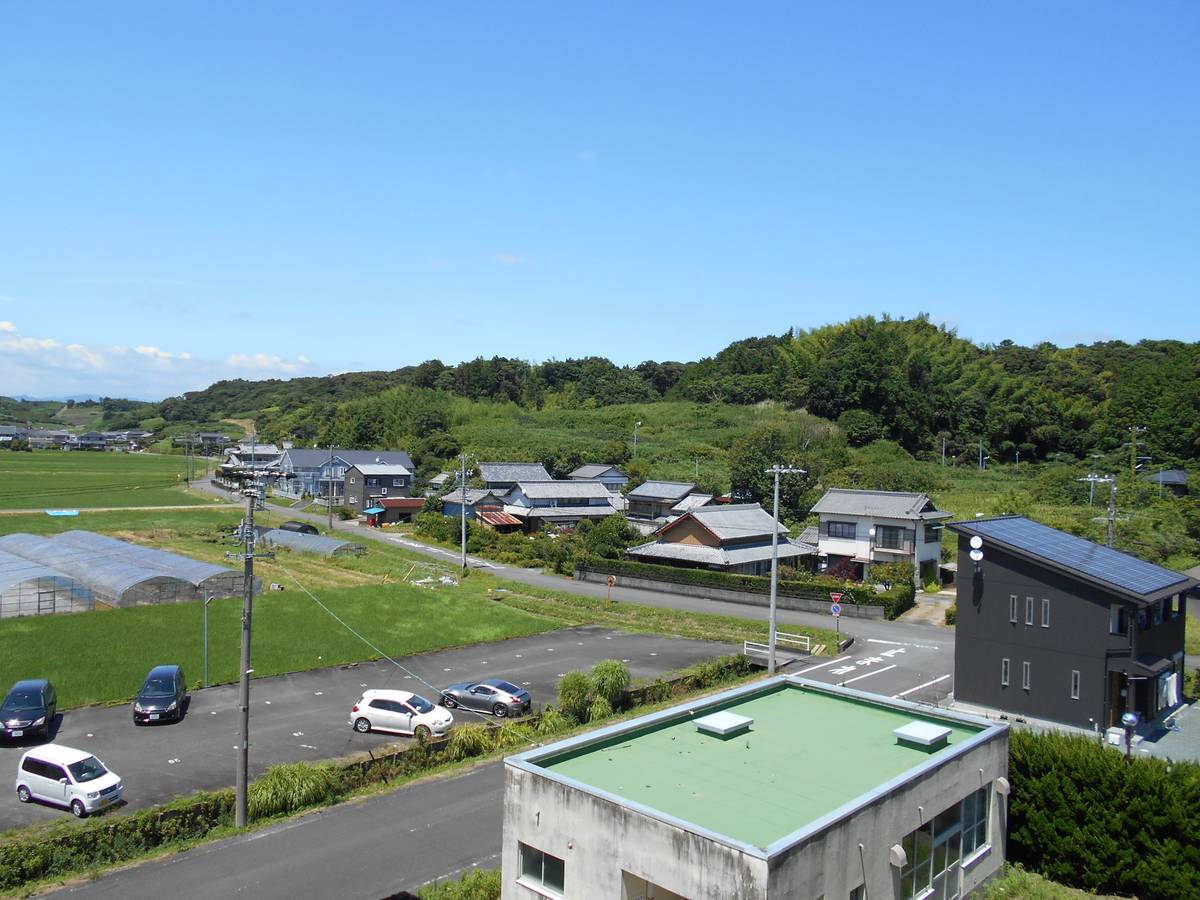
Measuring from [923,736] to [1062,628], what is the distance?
1129 centimetres

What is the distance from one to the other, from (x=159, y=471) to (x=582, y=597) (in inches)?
3233

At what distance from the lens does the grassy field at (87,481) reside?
71000 millimetres

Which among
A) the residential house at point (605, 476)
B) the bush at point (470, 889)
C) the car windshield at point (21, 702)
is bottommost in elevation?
the bush at point (470, 889)

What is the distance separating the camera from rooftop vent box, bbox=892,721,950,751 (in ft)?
43.8

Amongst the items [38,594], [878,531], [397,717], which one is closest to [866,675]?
[397,717]

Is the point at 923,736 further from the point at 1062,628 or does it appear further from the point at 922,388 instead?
the point at 922,388

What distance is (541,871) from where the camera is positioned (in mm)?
11359

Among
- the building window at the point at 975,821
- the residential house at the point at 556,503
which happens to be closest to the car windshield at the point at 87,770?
the building window at the point at 975,821

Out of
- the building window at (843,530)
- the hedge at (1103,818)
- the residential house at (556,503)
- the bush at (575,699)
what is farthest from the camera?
the residential house at (556,503)

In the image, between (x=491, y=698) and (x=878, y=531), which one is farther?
(x=878, y=531)

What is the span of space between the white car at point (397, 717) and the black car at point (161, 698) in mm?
4651

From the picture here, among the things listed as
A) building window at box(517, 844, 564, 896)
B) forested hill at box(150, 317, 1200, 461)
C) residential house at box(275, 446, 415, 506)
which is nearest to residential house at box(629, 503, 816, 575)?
building window at box(517, 844, 564, 896)

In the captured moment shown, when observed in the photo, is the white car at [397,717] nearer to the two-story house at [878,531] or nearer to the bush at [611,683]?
the bush at [611,683]

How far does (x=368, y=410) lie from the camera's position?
105 metres
